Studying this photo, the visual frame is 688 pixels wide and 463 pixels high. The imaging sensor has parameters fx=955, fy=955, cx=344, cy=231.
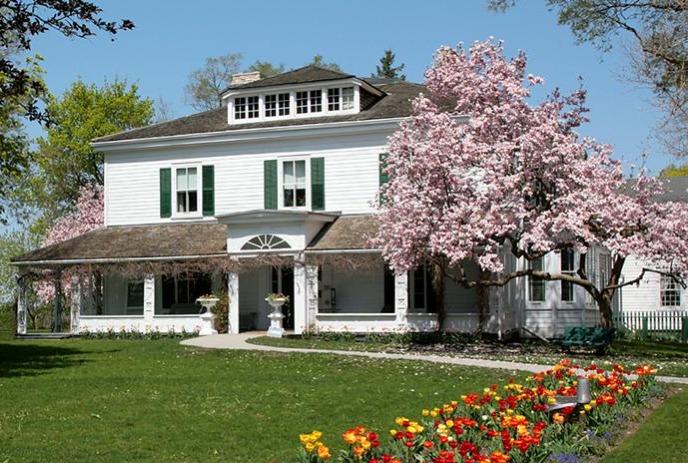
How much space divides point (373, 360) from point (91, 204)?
28192 mm

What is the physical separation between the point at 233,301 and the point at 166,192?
5733 millimetres

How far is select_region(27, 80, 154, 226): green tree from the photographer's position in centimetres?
4969

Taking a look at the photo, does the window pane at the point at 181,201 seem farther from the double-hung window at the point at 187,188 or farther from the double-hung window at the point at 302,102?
the double-hung window at the point at 302,102

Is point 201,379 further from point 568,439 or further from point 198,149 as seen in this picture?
point 198,149

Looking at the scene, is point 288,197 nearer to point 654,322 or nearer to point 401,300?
point 401,300

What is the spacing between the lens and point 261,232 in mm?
30641

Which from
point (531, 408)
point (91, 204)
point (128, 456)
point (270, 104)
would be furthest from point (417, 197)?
point (91, 204)

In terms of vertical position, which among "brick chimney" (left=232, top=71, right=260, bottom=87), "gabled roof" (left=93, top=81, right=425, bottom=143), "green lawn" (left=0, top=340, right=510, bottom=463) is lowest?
"green lawn" (left=0, top=340, right=510, bottom=463)

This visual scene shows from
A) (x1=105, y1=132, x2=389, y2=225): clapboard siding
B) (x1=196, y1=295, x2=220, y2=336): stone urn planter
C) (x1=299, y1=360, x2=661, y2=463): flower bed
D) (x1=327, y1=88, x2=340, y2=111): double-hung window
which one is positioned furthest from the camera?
(x1=327, y1=88, x2=340, y2=111): double-hung window

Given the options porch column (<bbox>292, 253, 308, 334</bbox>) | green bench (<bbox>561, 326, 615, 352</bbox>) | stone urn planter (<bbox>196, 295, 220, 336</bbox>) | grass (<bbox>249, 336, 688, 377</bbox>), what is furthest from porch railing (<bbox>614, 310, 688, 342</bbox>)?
stone urn planter (<bbox>196, 295, 220, 336</bbox>)

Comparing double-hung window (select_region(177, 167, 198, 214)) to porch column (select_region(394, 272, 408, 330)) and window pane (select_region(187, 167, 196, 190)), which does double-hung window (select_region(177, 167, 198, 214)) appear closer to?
window pane (select_region(187, 167, 196, 190))

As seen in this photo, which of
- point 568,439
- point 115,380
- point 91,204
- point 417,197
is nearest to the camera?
point 568,439

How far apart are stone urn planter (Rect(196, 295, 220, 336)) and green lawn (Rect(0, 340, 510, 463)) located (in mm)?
6649

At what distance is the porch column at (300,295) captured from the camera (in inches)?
1179
